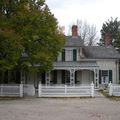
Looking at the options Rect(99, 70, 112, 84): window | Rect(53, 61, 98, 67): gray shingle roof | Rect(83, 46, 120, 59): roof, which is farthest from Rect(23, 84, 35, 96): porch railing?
Rect(83, 46, 120, 59): roof

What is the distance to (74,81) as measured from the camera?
47.8 metres

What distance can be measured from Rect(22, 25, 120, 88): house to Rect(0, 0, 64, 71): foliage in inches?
338

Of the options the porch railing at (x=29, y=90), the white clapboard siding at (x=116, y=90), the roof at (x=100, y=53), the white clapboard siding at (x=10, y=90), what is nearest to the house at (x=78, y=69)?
the roof at (x=100, y=53)

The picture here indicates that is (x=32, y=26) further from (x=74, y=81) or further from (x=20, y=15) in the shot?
(x=74, y=81)

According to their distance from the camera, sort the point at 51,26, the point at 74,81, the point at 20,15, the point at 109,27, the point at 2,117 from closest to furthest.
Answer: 1. the point at 2,117
2. the point at 20,15
3. the point at 51,26
4. the point at 74,81
5. the point at 109,27

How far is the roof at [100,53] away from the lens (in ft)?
170

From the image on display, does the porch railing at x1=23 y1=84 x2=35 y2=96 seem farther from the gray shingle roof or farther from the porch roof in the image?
the gray shingle roof

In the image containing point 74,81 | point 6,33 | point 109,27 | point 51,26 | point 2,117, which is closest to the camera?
point 2,117

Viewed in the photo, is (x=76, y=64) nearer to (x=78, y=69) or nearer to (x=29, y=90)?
(x=78, y=69)

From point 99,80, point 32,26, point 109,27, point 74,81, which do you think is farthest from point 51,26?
point 109,27

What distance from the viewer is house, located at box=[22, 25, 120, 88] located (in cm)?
4678

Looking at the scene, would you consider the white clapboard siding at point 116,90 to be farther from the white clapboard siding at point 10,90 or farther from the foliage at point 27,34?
the white clapboard siding at point 10,90

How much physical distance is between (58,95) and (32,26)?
6.90m

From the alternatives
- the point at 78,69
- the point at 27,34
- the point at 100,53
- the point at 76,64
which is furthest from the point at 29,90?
the point at 100,53
